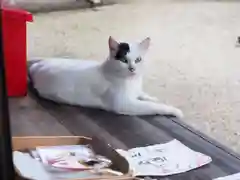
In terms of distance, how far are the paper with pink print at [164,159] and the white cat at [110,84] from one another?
0.91 feet

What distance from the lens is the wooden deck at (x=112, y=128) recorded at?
1777 mm

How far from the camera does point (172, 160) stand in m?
1.67

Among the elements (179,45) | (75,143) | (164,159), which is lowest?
(164,159)

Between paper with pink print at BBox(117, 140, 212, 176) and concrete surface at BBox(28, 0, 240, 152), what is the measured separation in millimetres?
231

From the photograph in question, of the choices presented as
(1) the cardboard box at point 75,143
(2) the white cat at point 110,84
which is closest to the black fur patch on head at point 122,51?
(2) the white cat at point 110,84

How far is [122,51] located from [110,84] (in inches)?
6.0

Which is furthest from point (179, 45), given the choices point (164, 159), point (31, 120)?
point (164, 159)

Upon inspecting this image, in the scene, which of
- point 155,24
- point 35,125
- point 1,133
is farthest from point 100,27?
point 1,133

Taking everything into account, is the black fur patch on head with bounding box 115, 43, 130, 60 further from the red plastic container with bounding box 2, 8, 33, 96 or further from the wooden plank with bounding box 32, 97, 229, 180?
the red plastic container with bounding box 2, 8, 33, 96

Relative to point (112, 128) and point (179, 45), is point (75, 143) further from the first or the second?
point (179, 45)

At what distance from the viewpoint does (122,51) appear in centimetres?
196

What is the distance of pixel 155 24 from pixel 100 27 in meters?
0.39

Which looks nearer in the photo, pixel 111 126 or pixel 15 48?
pixel 111 126

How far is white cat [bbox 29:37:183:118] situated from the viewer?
1.98 meters
